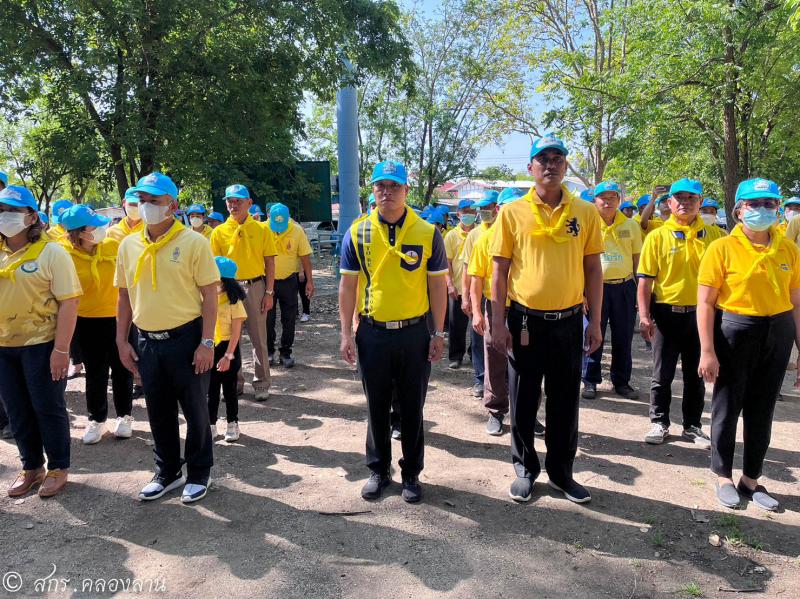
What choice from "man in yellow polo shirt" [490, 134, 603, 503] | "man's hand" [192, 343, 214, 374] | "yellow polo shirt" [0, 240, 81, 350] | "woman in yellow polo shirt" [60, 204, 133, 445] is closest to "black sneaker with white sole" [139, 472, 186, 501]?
"man's hand" [192, 343, 214, 374]

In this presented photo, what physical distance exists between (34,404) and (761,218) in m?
4.88

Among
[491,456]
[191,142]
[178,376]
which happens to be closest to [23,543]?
[178,376]

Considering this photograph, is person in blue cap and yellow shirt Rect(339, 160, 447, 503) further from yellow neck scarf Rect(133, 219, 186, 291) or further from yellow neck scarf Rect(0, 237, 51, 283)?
yellow neck scarf Rect(0, 237, 51, 283)

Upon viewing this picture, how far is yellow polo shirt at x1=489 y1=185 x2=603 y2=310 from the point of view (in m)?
3.50

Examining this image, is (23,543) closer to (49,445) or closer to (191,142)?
(49,445)

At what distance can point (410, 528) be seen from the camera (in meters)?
3.48

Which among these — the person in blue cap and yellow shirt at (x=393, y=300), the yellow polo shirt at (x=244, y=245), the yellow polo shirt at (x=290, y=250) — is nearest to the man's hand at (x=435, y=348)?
the person in blue cap and yellow shirt at (x=393, y=300)

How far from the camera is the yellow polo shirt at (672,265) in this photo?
Answer: 455 centimetres

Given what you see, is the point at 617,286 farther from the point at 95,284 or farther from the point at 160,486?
the point at 95,284

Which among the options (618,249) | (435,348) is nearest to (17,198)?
(435,348)

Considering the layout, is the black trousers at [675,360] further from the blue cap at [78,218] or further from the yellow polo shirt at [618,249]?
the blue cap at [78,218]

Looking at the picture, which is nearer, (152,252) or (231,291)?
(152,252)

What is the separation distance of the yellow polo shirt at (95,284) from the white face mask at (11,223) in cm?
113

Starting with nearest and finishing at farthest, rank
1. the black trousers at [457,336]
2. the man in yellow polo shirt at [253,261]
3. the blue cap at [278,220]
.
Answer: the man in yellow polo shirt at [253,261]
the black trousers at [457,336]
the blue cap at [278,220]
